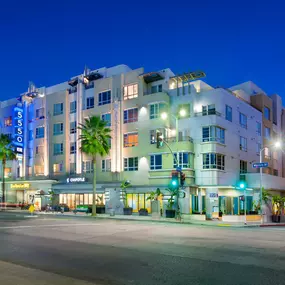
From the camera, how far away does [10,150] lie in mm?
60656

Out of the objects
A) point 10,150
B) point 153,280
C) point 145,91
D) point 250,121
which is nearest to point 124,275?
point 153,280

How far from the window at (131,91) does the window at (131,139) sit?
17.6 ft

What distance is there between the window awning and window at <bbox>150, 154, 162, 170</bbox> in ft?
36.1

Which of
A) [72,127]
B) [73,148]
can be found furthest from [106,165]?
[72,127]

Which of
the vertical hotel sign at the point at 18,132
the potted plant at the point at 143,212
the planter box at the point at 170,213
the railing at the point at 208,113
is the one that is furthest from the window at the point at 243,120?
the vertical hotel sign at the point at 18,132

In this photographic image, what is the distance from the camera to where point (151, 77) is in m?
49.9

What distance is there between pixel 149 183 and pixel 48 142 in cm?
2105

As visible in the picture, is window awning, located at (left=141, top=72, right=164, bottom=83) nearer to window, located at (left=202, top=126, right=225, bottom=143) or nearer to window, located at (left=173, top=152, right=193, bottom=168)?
window, located at (left=202, top=126, right=225, bottom=143)

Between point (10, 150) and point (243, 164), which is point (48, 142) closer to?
point (10, 150)

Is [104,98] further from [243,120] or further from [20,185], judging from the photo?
[20,185]

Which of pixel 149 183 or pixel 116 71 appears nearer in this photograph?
pixel 149 183

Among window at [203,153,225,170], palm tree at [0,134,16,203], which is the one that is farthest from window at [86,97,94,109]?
window at [203,153,225,170]

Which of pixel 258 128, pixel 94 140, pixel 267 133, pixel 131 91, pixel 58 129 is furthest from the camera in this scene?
pixel 58 129

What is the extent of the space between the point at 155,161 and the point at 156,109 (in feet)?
22.6
